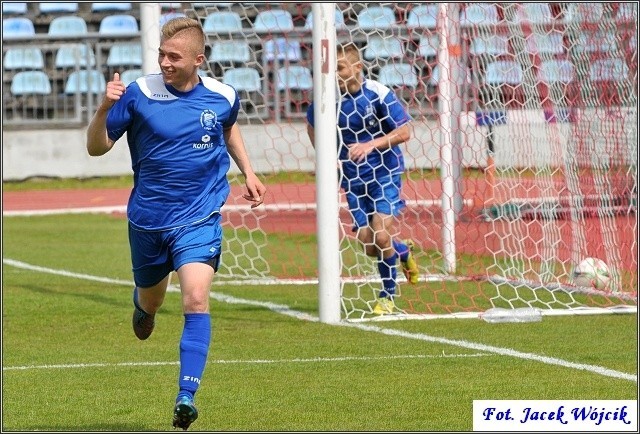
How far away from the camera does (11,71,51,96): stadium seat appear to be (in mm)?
24406

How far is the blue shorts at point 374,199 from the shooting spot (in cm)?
1096

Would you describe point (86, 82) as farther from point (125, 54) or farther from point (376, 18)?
point (376, 18)

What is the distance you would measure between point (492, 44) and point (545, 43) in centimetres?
83

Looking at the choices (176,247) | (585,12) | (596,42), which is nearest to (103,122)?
(176,247)

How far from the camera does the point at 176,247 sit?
633 cm

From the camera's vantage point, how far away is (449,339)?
901 centimetres

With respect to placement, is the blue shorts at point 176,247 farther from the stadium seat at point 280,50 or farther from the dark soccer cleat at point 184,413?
the stadium seat at point 280,50

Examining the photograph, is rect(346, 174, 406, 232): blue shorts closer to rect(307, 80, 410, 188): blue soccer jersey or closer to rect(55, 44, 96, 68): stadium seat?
rect(307, 80, 410, 188): blue soccer jersey

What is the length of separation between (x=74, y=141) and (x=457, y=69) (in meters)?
13.1

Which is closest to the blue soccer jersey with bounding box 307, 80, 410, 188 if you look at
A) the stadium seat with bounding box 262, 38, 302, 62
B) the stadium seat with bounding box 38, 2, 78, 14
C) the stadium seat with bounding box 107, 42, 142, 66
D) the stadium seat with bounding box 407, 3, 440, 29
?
the stadium seat with bounding box 407, 3, 440, 29

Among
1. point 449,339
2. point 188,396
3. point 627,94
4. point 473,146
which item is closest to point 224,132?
point 188,396

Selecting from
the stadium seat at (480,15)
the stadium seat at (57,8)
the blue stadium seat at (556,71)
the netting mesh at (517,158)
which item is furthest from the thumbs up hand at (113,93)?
the stadium seat at (57,8)

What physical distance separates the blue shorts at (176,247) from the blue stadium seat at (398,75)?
687 centimetres

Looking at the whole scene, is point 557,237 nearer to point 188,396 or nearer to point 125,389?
point 125,389
